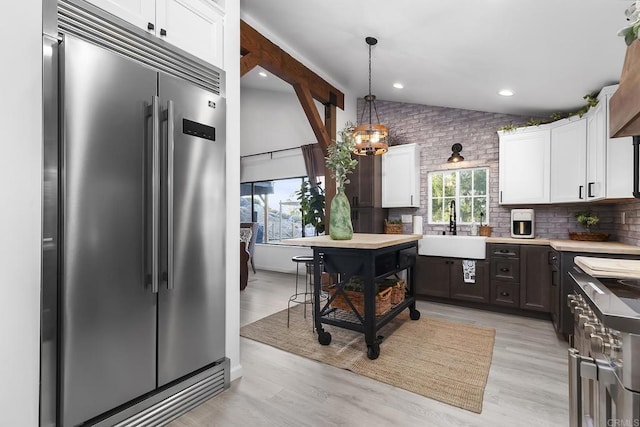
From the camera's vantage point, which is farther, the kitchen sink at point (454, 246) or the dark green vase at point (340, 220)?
the kitchen sink at point (454, 246)

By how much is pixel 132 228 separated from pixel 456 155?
4305 millimetres

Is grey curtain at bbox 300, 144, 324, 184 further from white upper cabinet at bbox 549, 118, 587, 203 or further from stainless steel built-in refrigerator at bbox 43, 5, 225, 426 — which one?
stainless steel built-in refrigerator at bbox 43, 5, 225, 426

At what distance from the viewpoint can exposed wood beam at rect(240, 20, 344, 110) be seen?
3389 mm

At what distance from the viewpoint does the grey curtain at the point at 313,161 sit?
19.5ft

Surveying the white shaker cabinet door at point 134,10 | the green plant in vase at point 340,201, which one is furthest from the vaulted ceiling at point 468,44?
the white shaker cabinet door at point 134,10

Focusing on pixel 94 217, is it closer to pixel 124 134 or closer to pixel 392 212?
pixel 124 134

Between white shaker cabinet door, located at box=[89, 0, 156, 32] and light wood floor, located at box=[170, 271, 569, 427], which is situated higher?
white shaker cabinet door, located at box=[89, 0, 156, 32]

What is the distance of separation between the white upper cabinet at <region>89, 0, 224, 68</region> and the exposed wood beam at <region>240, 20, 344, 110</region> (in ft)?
3.56

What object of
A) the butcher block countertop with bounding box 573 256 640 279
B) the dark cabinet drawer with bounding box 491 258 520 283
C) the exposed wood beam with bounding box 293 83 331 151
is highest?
the exposed wood beam with bounding box 293 83 331 151

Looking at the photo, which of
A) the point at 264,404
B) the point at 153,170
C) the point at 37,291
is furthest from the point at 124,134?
the point at 264,404

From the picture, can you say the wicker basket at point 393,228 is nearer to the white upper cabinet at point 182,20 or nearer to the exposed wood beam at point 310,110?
the exposed wood beam at point 310,110

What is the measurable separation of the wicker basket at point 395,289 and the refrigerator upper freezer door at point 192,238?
5.74ft

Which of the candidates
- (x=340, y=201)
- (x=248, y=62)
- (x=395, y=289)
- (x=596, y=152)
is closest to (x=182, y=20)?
(x=248, y=62)

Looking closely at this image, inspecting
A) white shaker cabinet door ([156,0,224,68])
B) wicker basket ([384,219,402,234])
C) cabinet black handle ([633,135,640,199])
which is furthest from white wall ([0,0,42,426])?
wicker basket ([384,219,402,234])
